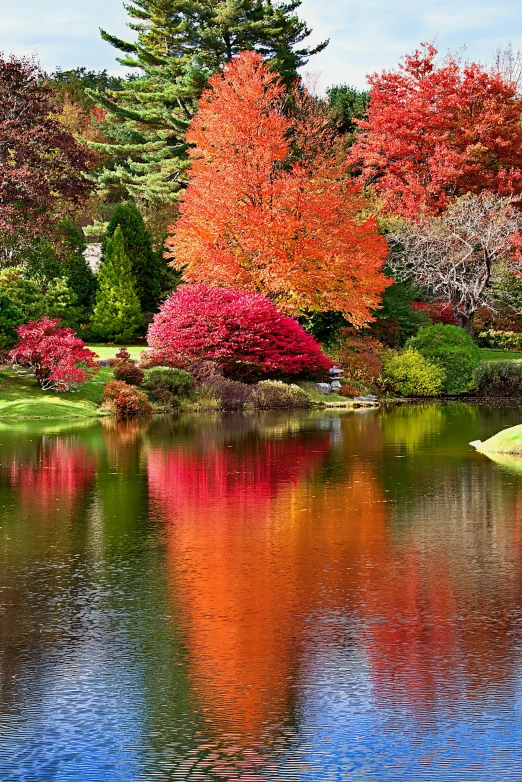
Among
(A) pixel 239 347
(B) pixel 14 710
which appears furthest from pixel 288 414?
(B) pixel 14 710

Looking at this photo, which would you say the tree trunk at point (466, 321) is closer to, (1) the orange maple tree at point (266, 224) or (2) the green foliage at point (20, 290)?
(1) the orange maple tree at point (266, 224)

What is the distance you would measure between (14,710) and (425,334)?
102ft

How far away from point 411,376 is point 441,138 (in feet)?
46.8

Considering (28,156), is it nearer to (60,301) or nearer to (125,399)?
(60,301)

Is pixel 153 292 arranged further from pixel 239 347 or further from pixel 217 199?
pixel 239 347

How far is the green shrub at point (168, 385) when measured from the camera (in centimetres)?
2934

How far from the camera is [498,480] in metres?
15.8

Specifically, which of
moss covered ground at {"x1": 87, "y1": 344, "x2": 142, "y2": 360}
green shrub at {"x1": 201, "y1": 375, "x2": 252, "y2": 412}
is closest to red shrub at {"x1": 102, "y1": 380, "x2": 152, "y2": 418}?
green shrub at {"x1": 201, "y1": 375, "x2": 252, "y2": 412}

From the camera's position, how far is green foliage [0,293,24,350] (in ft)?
93.9

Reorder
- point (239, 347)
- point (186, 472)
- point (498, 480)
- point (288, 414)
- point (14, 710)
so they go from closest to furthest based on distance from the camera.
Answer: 1. point (14, 710)
2. point (498, 480)
3. point (186, 472)
4. point (288, 414)
5. point (239, 347)

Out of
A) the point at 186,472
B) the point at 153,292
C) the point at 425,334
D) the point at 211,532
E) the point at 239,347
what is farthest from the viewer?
the point at 153,292

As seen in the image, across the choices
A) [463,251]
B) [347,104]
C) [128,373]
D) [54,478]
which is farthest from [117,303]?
[54,478]

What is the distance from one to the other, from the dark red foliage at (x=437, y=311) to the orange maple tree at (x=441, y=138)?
4.38m

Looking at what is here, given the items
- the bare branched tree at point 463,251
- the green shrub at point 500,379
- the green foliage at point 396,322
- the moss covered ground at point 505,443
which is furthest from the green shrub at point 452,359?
the moss covered ground at point 505,443
